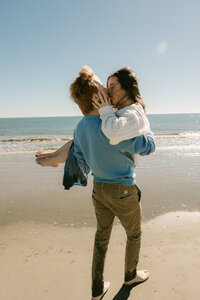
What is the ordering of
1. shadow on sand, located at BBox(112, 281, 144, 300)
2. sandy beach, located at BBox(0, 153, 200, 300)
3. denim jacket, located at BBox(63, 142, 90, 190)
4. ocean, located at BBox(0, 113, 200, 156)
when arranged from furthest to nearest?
ocean, located at BBox(0, 113, 200, 156), sandy beach, located at BBox(0, 153, 200, 300), shadow on sand, located at BBox(112, 281, 144, 300), denim jacket, located at BBox(63, 142, 90, 190)

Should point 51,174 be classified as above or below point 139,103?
below

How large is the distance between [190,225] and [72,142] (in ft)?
8.84

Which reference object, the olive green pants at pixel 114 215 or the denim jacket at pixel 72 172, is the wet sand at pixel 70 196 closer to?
the olive green pants at pixel 114 215

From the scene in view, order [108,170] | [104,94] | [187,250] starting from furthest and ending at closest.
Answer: [187,250]
[108,170]
[104,94]

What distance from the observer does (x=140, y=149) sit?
61.9 inches

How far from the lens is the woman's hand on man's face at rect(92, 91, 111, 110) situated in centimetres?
165

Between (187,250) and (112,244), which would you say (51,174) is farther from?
(187,250)

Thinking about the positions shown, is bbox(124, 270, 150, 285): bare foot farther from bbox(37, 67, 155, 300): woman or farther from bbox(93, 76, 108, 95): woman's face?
bbox(93, 76, 108, 95): woman's face

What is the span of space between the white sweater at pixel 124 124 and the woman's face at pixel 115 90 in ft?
0.65

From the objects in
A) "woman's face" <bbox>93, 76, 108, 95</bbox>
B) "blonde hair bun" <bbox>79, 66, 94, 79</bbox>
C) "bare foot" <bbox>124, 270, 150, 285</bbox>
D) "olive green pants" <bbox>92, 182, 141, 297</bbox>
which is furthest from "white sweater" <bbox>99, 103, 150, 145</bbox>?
"bare foot" <bbox>124, 270, 150, 285</bbox>

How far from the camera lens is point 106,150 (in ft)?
5.64

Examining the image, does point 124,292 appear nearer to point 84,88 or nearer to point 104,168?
point 104,168

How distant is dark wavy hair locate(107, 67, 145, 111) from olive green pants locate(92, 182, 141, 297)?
2.27ft

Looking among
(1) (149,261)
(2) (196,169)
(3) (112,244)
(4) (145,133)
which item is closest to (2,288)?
(3) (112,244)
